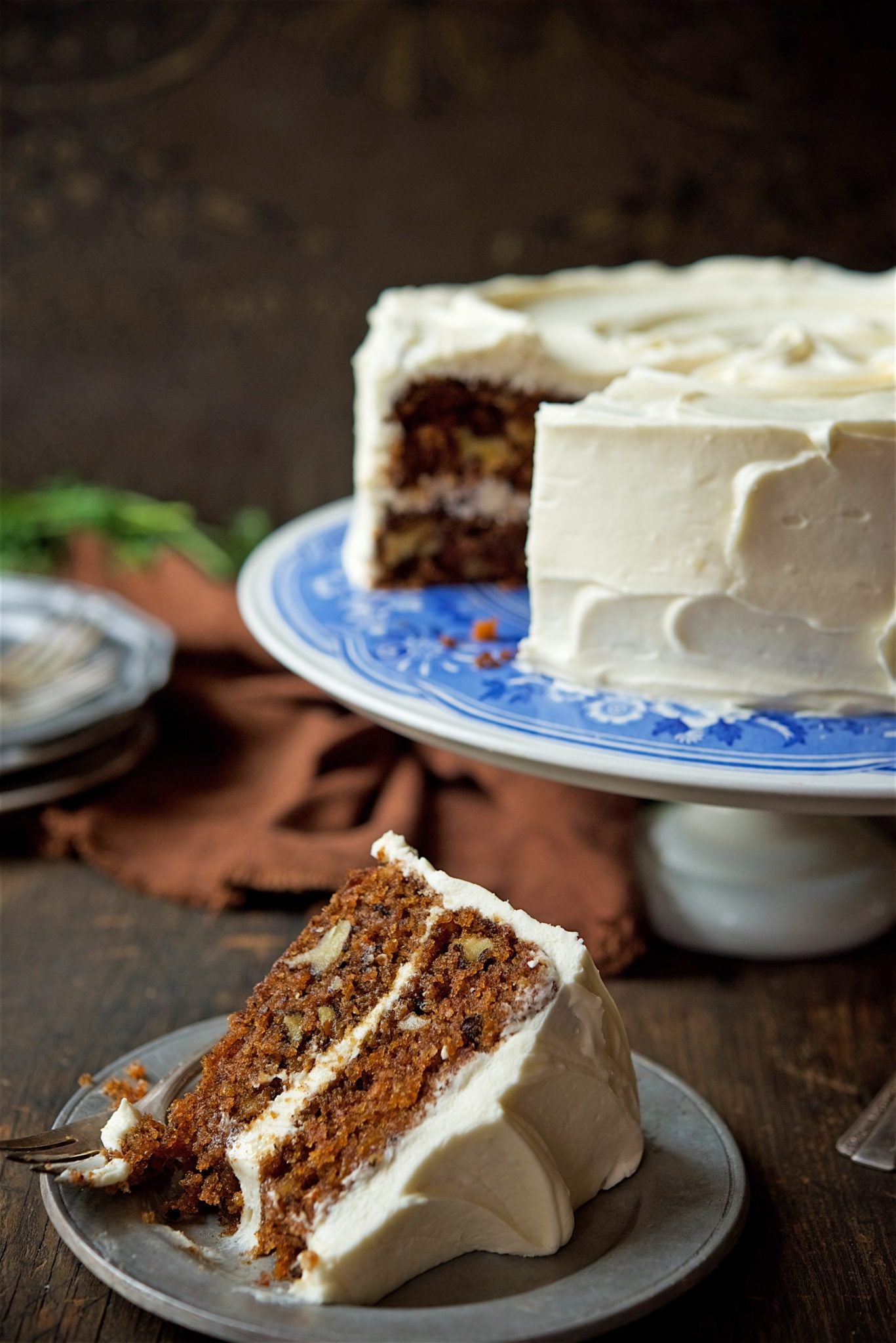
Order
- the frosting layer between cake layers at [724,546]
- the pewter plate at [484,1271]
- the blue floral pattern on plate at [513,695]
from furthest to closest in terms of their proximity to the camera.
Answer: the frosting layer between cake layers at [724,546]
the blue floral pattern on plate at [513,695]
the pewter plate at [484,1271]

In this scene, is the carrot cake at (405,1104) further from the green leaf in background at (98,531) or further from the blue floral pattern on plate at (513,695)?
the green leaf in background at (98,531)

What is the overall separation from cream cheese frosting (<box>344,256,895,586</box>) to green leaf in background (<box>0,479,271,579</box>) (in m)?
0.84

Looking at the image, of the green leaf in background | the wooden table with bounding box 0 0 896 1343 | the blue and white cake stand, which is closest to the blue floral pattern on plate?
the blue and white cake stand

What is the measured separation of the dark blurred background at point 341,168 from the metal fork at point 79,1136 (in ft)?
8.39

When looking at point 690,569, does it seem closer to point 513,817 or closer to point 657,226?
point 513,817

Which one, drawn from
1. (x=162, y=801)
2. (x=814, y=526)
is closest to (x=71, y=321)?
(x=162, y=801)

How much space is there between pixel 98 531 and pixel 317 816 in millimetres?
1323

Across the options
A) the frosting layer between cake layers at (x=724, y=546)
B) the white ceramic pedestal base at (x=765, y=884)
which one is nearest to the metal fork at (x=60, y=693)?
the frosting layer between cake layers at (x=724, y=546)

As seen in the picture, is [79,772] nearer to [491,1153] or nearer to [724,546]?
[724,546]

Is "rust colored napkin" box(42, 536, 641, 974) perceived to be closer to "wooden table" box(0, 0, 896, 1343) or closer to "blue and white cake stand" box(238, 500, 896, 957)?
→ "blue and white cake stand" box(238, 500, 896, 957)

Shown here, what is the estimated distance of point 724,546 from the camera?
1.87 m

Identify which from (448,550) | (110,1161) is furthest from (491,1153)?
(448,550)

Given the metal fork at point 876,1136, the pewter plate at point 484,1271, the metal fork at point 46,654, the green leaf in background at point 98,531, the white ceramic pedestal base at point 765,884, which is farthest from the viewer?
the green leaf in background at point 98,531

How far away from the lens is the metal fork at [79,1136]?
1297 millimetres
